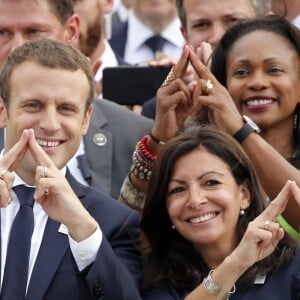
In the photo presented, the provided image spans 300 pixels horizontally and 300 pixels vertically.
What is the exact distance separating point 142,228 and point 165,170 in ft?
0.87

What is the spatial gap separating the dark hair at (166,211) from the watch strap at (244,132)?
5.2 inches

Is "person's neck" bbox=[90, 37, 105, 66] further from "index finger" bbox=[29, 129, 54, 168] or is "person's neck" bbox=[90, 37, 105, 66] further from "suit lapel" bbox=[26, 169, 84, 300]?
"index finger" bbox=[29, 129, 54, 168]

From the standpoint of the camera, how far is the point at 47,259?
537 centimetres

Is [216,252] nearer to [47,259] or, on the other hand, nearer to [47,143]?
[47,259]

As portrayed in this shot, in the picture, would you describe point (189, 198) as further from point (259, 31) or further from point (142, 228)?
point (259, 31)

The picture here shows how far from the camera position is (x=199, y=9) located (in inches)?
277

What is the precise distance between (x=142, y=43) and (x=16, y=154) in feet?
18.1

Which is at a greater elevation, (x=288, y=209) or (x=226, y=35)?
(x=226, y=35)

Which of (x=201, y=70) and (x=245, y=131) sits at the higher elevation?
(x=201, y=70)

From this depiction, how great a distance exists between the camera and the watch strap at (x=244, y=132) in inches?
231

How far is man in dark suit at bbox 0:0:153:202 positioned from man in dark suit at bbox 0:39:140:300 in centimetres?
81

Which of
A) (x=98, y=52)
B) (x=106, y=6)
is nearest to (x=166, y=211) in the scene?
(x=98, y=52)

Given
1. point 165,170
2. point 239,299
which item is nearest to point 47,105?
point 165,170

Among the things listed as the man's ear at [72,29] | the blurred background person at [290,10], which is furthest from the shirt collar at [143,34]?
the man's ear at [72,29]
